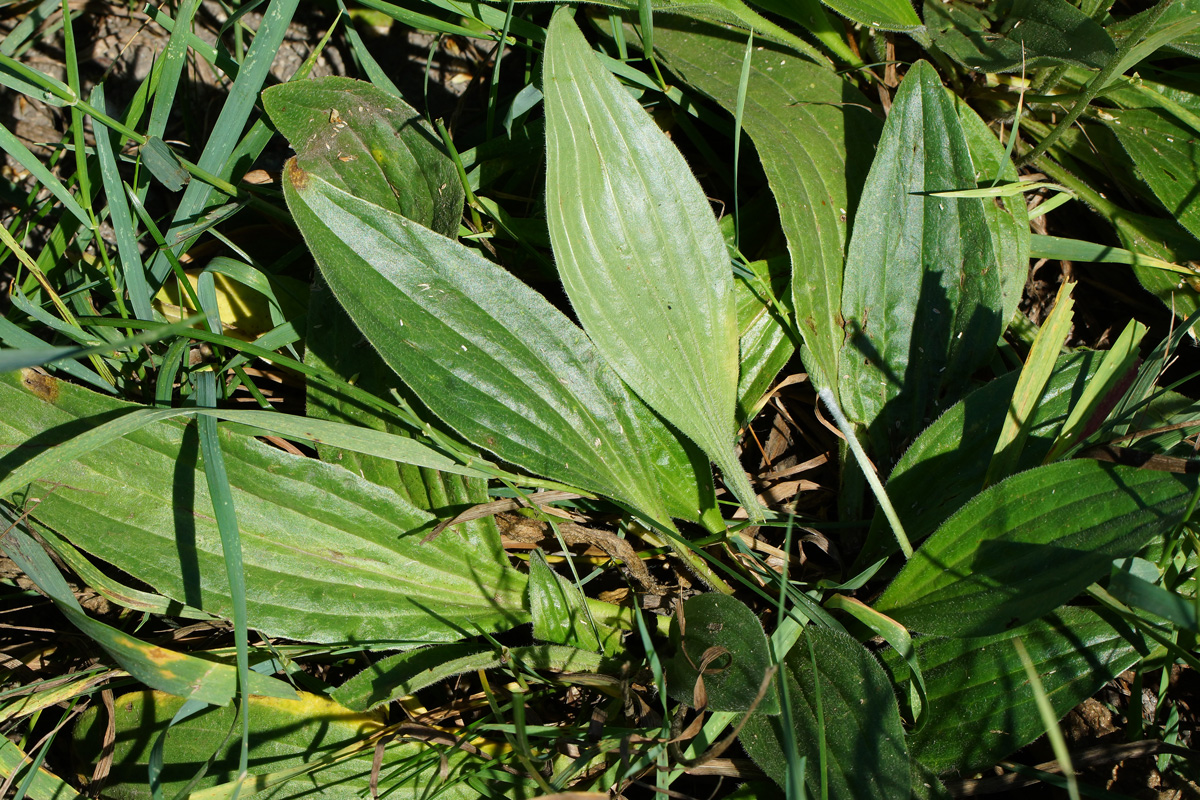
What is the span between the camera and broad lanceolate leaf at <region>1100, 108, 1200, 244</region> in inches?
68.2

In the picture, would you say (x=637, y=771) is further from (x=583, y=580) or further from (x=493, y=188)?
(x=493, y=188)

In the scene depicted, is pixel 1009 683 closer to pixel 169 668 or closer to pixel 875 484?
pixel 875 484

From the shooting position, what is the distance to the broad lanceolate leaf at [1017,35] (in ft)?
5.29

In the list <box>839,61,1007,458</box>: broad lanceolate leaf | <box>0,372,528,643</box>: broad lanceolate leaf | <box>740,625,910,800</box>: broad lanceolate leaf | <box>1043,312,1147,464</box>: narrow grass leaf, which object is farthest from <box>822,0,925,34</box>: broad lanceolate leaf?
<box>0,372,528,643</box>: broad lanceolate leaf

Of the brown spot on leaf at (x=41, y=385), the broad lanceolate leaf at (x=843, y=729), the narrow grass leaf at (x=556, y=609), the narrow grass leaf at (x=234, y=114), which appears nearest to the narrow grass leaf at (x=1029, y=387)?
the broad lanceolate leaf at (x=843, y=729)

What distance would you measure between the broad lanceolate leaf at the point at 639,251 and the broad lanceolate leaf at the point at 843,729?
0.33m

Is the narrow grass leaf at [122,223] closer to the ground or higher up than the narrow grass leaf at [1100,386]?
higher up

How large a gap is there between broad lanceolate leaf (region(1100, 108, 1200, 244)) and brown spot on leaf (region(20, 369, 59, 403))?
7.31ft

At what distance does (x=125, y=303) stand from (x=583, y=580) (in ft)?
3.77

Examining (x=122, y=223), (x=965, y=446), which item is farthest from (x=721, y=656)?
(x=122, y=223)

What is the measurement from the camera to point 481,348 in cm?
148

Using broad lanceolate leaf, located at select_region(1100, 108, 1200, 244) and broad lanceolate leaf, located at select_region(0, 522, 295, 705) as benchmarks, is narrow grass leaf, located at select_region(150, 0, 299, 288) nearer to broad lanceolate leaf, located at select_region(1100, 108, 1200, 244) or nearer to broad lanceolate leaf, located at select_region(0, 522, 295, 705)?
broad lanceolate leaf, located at select_region(0, 522, 295, 705)

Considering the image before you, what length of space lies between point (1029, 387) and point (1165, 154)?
76cm

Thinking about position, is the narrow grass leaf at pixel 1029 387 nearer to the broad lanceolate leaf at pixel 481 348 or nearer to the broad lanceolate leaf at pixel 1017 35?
the broad lanceolate leaf at pixel 1017 35
